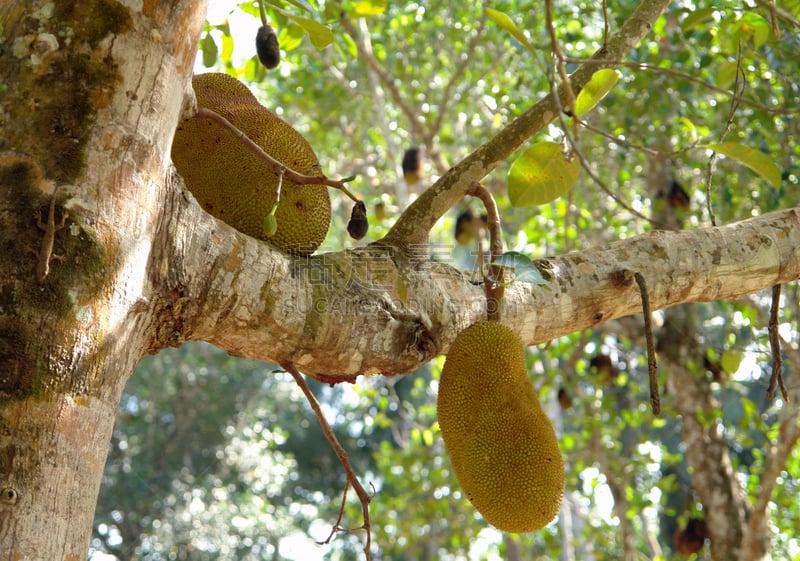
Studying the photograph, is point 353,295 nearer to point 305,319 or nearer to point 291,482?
point 305,319

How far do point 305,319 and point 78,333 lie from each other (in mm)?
336

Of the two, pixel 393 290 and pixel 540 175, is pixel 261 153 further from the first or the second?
pixel 540 175

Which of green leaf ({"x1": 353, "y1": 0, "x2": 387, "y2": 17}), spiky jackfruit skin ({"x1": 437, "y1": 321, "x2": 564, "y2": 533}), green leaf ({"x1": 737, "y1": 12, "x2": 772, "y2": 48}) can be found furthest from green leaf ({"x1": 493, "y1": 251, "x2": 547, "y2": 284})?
green leaf ({"x1": 737, "y1": 12, "x2": 772, "y2": 48})

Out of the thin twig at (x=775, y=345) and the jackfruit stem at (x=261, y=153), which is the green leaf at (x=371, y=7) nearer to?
the jackfruit stem at (x=261, y=153)

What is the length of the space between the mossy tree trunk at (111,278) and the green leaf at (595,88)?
1.03ft

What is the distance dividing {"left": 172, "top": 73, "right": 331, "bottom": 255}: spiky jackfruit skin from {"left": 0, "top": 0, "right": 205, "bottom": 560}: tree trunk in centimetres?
33

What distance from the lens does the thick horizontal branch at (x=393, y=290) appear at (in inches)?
36.5

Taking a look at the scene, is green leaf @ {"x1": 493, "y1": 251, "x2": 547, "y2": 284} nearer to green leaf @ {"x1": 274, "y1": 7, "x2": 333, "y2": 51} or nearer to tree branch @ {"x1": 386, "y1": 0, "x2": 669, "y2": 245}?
tree branch @ {"x1": 386, "y1": 0, "x2": 669, "y2": 245}

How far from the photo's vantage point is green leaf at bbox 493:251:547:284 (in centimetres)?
111

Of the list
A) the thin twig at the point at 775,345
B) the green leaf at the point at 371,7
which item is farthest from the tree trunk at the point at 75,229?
the thin twig at the point at 775,345

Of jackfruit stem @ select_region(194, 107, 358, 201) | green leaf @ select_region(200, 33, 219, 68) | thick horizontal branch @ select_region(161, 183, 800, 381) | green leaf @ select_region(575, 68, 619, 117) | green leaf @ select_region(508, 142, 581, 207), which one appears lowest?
thick horizontal branch @ select_region(161, 183, 800, 381)

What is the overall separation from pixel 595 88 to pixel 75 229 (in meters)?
0.72

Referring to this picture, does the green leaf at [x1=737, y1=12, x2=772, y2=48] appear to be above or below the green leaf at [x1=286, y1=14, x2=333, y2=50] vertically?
above

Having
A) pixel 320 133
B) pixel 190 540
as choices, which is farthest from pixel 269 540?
pixel 320 133
